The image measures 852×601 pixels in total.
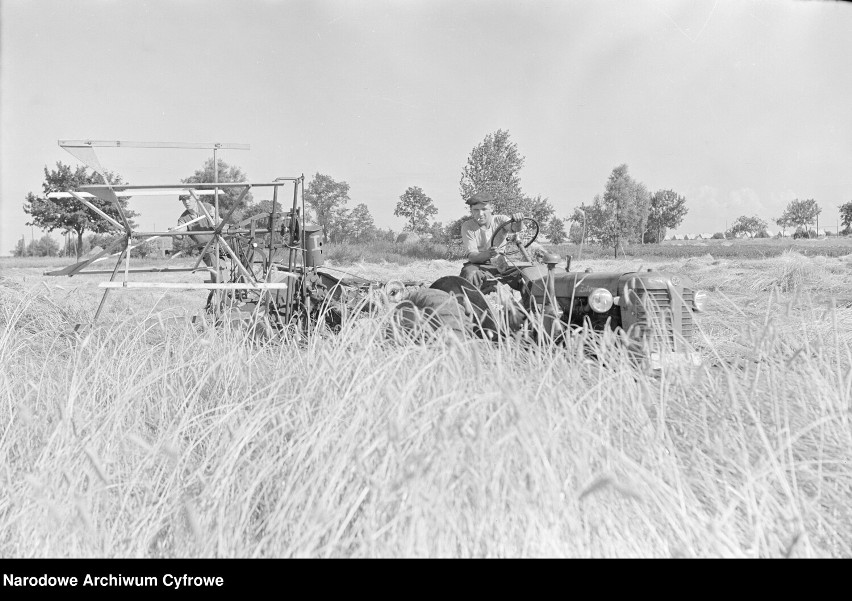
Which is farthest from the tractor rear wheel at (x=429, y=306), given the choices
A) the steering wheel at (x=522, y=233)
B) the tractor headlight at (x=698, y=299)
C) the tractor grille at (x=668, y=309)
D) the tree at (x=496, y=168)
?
the tree at (x=496, y=168)

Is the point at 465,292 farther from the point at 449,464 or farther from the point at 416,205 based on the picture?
the point at 416,205

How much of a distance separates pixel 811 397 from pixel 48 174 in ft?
114

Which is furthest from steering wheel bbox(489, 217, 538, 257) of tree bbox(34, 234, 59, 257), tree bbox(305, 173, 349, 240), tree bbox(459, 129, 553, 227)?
tree bbox(34, 234, 59, 257)

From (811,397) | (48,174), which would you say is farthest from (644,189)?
(811,397)

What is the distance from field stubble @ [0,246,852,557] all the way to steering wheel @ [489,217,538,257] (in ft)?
5.06

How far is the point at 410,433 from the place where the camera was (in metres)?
2.23

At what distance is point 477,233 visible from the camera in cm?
516

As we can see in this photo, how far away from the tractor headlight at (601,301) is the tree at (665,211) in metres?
70.7

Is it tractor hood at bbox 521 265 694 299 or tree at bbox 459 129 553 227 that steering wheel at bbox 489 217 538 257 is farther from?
tree at bbox 459 129 553 227

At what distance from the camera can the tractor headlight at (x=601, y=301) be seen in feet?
13.1

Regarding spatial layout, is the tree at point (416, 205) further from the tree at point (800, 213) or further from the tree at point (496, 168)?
the tree at point (800, 213)
